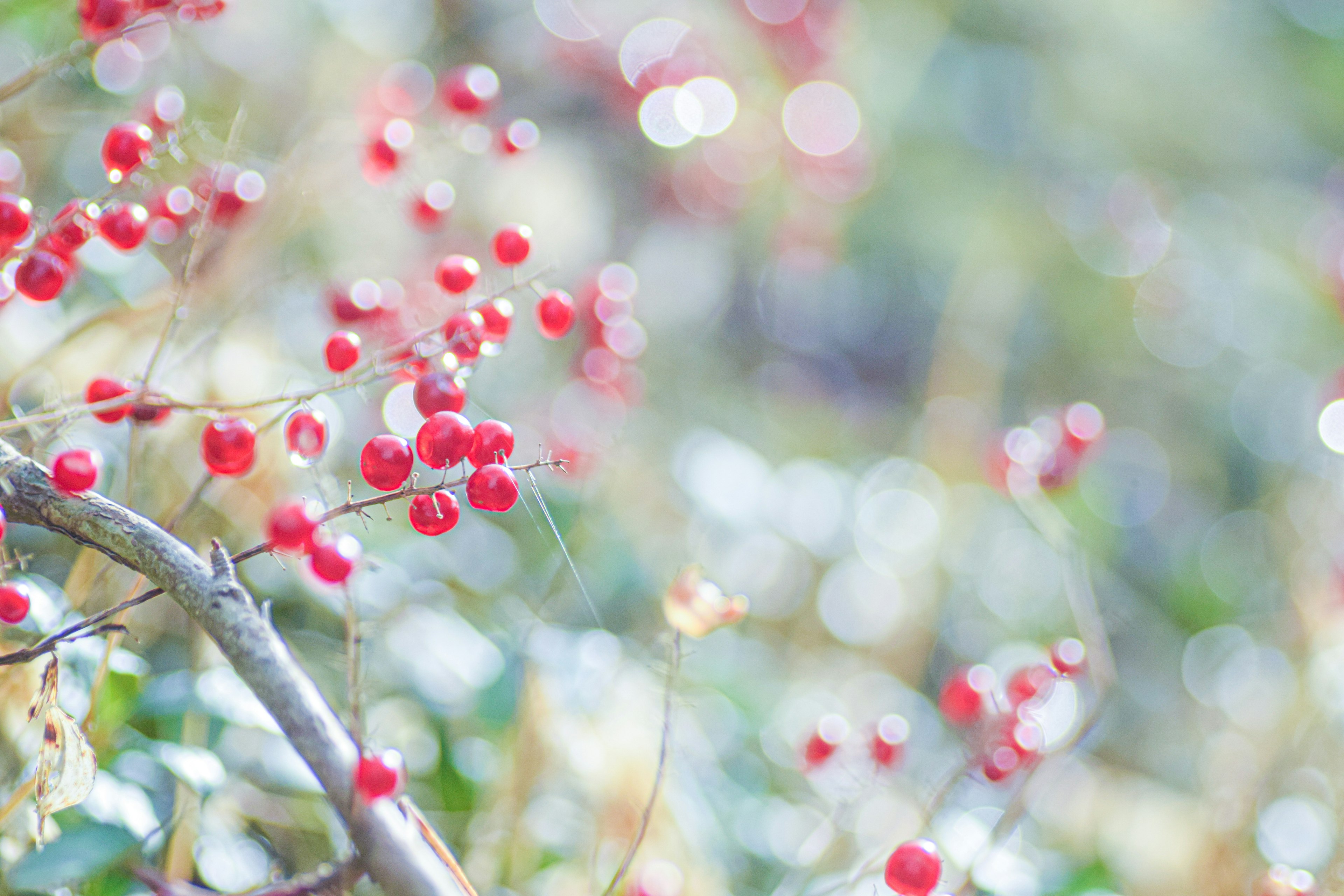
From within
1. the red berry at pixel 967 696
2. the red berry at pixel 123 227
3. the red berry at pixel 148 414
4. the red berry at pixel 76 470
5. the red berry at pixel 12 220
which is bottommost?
the red berry at pixel 967 696

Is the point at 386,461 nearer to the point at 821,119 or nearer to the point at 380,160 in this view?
Answer: the point at 380,160

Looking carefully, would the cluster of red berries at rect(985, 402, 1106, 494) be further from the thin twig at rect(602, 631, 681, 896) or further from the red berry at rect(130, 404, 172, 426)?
the red berry at rect(130, 404, 172, 426)

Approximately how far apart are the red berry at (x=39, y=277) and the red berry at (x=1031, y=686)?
0.52m

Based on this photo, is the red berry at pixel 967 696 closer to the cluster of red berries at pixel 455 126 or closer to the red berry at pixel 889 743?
the red berry at pixel 889 743

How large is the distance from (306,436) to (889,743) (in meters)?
0.38

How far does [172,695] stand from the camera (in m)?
0.57

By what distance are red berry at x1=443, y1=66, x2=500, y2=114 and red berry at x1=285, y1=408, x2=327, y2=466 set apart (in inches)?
11.3

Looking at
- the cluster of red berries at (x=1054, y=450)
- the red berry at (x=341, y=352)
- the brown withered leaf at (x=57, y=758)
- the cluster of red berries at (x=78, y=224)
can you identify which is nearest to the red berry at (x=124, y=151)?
the cluster of red berries at (x=78, y=224)

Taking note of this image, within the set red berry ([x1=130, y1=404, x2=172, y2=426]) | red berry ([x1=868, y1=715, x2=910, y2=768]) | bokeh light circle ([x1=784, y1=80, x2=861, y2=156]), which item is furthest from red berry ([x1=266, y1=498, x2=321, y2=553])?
bokeh light circle ([x1=784, y1=80, x2=861, y2=156])

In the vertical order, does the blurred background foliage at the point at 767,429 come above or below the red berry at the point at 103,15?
below

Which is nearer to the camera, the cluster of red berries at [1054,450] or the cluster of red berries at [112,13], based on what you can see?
the cluster of red berries at [112,13]

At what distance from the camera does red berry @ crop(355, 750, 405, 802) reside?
0.89 feet

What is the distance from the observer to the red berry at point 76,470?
31 centimetres

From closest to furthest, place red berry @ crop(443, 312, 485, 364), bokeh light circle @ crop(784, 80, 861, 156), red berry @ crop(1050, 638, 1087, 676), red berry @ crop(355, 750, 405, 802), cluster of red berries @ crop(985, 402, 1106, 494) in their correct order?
red berry @ crop(355, 750, 405, 802)
red berry @ crop(443, 312, 485, 364)
red berry @ crop(1050, 638, 1087, 676)
cluster of red berries @ crop(985, 402, 1106, 494)
bokeh light circle @ crop(784, 80, 861, 156)
